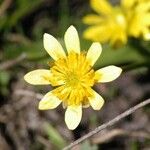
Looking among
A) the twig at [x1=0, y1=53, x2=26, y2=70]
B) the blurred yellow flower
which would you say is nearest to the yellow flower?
the blurred yellow flower

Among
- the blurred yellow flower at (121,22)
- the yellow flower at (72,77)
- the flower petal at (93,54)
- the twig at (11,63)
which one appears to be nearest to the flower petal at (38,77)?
the yellow flower at (72,77)

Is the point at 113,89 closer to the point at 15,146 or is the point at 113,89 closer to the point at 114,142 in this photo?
the point at 114,142

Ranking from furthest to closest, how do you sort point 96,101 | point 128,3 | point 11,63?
point 11,63
point 128,3
point 96,101

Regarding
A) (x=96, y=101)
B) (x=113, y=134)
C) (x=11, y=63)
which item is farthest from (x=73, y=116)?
(x=11, y=63)

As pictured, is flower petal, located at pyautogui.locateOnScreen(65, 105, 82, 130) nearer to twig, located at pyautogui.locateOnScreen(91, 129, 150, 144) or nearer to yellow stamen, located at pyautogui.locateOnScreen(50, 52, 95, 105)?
yellow stamen, located at pyautogui.locateOnScreen(50, 52, 95, 105)

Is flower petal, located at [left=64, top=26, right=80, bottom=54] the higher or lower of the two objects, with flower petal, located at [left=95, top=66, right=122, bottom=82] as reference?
higher

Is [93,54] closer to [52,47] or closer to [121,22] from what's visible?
[52,47]
